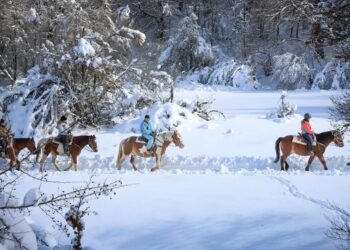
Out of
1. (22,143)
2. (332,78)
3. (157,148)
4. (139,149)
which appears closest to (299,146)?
(157,148)

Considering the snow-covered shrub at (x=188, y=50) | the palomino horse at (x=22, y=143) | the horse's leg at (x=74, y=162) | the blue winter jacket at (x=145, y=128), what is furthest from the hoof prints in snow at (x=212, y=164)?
the snow-covered shrub at (x=188, y=50)

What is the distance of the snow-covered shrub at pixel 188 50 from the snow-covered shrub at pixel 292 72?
6405 mm

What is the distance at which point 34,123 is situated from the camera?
18.8m

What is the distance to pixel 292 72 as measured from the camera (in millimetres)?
30641

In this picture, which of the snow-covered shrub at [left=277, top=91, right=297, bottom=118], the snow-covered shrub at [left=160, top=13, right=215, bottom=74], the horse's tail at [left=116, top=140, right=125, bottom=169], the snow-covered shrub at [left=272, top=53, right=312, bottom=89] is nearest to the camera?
the horse's tail at [left=116, top=140, right=125, bottom=169]

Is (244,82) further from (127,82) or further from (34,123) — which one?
(34,123)

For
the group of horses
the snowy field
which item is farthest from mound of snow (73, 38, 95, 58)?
the group of horses

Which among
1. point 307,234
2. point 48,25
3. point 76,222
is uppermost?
point 48,25

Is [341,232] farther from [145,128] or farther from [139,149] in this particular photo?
[145,128]

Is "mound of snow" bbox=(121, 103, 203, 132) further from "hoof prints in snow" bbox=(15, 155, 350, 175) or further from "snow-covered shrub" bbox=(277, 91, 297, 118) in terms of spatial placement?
"snow-covered shrub" bbox=(277, 91, 297, 118)

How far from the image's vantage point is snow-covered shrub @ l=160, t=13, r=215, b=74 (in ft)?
117

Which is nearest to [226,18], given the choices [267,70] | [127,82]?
[267,70]

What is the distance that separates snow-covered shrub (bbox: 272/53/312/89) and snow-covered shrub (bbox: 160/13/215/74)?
641 centimetres

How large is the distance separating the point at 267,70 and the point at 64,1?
1765 centimetres
